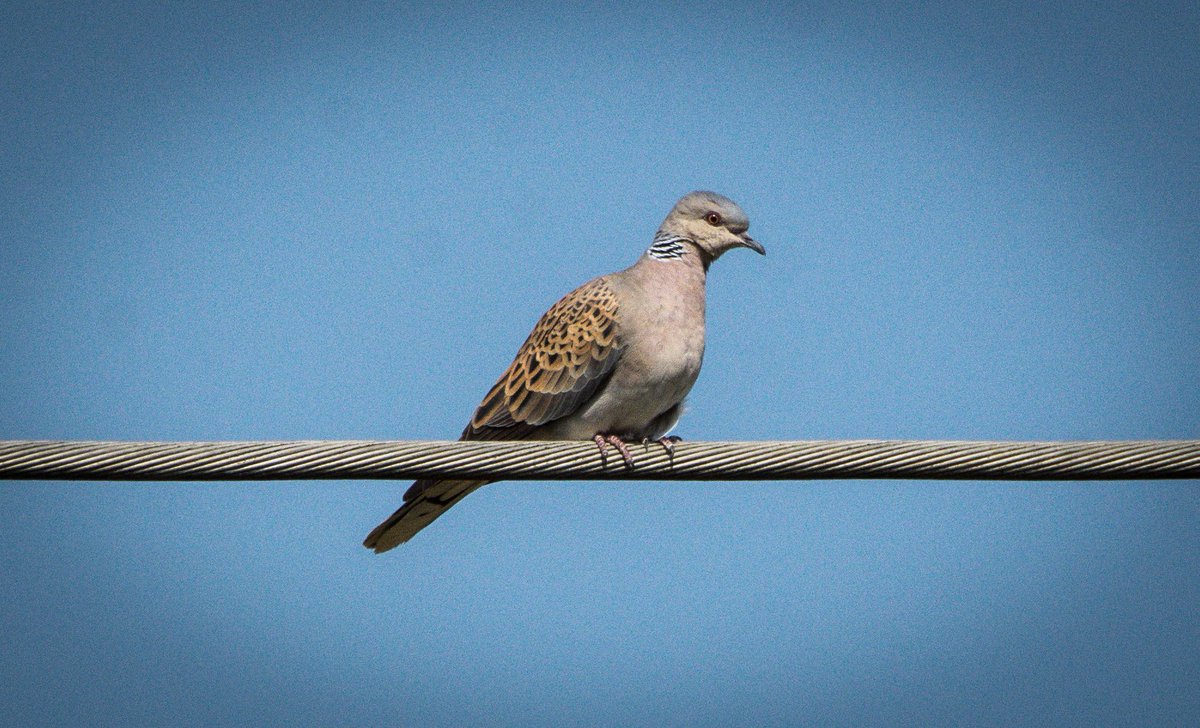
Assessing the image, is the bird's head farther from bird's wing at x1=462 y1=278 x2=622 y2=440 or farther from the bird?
bird's wing at x1=462 y1=278 x2=622 y2=440

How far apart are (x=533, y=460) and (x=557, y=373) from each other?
68.5 inches

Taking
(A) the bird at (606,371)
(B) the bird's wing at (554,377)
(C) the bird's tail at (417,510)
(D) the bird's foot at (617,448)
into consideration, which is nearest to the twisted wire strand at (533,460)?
(D) the bird's foot at (617,448)

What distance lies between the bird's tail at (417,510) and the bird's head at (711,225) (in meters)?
1.64

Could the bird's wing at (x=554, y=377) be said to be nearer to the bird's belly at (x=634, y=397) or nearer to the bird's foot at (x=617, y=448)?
the bird's belly at (x=634, y=397)

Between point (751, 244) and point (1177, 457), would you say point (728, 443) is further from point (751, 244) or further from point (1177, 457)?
point (751, 244)

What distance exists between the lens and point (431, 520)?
5.96m

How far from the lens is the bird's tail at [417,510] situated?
18.7 feet

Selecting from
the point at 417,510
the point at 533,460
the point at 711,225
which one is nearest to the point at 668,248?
the point at 711,225

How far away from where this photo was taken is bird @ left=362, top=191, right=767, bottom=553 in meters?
6.09

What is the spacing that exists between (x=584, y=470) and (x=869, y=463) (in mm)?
931

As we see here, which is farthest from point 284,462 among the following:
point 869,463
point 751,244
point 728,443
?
point 751,244

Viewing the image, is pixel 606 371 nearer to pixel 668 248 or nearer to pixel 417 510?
pixel 668 248

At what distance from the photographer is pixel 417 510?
5824 millimetres

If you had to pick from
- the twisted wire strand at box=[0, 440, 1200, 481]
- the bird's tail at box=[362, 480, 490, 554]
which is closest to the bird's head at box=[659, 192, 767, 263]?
the bird's tail at box=[362, 480, 490, 554]
